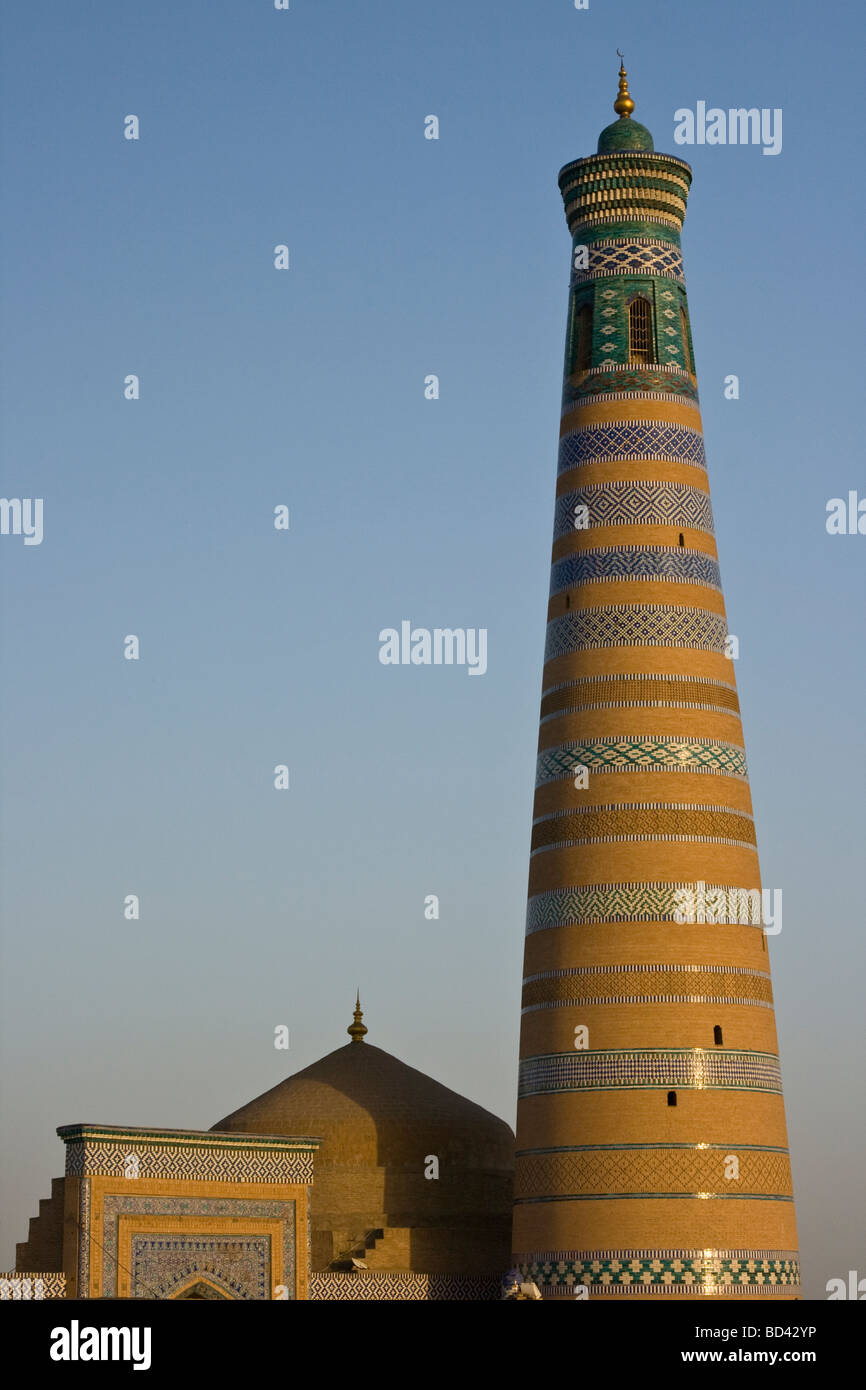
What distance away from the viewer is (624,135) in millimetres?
33250

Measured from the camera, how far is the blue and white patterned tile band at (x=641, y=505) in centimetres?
3184

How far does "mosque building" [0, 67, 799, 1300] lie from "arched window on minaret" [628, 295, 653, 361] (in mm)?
29

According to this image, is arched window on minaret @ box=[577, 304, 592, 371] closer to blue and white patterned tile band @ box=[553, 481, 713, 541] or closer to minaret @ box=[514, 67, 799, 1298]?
minaret @ box=[514, 67, 799, 1298]

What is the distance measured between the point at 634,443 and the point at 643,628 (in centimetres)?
247

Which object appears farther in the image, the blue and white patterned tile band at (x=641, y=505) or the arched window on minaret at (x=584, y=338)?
the arched window on minaret at (x=584, y=338)

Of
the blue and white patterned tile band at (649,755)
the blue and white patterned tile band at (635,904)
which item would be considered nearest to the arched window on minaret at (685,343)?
the blue and white patterned tile band at (649,755)

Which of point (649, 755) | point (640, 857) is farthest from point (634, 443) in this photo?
point (640, 857)

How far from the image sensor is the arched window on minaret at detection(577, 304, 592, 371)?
32688 mm

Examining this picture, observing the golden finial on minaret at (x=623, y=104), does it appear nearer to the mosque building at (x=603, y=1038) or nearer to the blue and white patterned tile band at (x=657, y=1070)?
the mosque building at (x=603, y=1038)

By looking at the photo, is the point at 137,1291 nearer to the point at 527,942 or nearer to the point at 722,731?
the point at 527,942

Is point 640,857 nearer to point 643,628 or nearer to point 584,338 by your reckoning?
point 643,628

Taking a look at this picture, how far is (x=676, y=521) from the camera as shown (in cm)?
3191

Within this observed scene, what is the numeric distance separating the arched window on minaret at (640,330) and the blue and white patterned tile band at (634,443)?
931 millimetres

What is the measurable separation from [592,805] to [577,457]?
15.2ft
